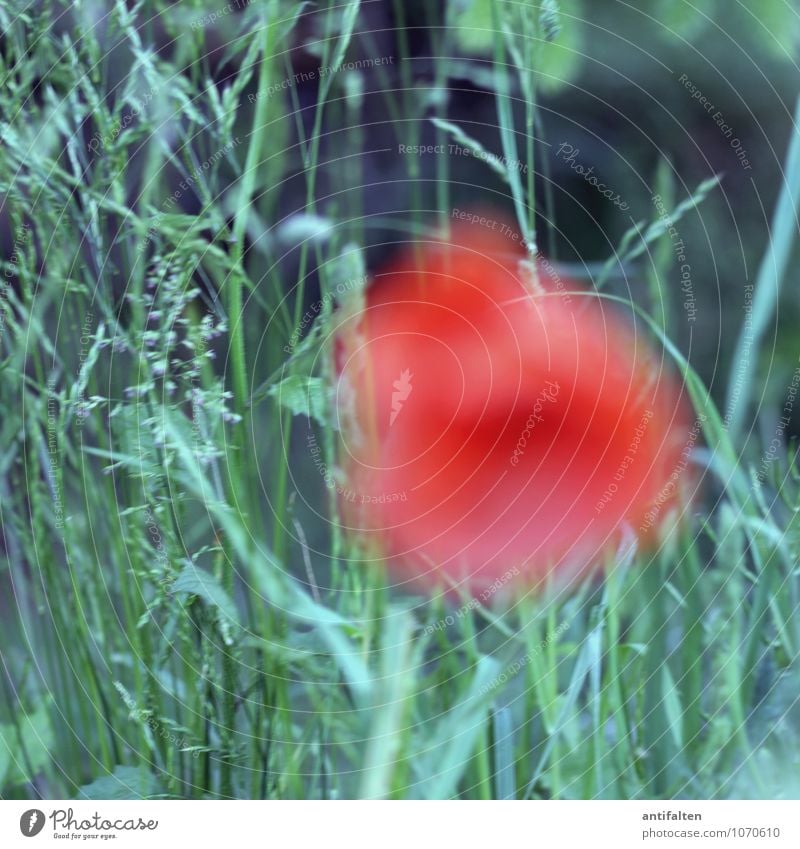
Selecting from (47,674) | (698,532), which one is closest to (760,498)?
(698,532)

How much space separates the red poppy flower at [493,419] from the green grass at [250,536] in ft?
0.06

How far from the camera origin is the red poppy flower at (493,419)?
46 cm

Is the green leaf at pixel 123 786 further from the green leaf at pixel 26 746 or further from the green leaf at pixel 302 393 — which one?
the green leaf at pixel 302 393

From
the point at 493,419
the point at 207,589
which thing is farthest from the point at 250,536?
the point at 493,419

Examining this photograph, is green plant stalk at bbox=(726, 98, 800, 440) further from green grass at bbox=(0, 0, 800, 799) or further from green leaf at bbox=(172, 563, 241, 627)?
green leaf at bbox=(172, 563, 241, 627)

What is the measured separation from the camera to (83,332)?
1.54ft

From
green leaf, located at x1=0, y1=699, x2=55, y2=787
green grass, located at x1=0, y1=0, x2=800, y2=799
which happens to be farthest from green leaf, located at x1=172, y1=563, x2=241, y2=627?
green leaf, located at x1=0, y1=699, x2=55, y2=787

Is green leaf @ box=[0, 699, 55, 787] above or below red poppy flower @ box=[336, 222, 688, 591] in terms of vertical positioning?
below

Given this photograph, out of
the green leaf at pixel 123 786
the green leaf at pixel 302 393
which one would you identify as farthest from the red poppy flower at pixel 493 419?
the green leaf at pixel 123 786
